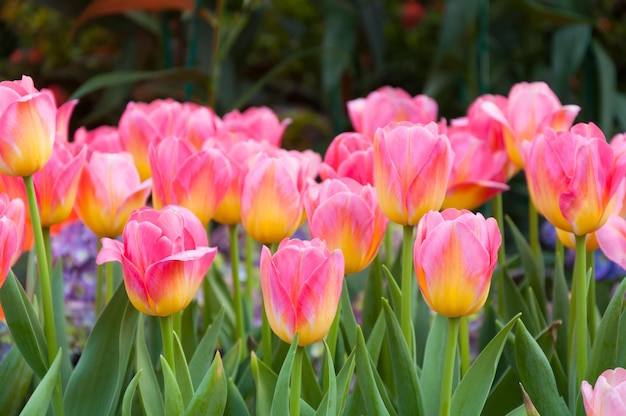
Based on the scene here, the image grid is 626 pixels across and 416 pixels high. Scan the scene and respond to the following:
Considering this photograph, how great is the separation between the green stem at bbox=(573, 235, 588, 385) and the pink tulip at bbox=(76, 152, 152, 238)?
0.33 m

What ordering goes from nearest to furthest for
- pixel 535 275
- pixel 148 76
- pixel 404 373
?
1. pixel 404 373
2. pixel 535 275
3. pixel 148 76

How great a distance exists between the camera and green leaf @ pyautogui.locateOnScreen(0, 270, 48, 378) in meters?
0.62

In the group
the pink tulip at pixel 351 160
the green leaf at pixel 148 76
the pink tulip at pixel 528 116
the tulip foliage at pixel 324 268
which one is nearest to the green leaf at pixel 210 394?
the tulip foliage at pixel 324 268

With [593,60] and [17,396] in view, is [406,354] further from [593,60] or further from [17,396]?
[593,60]

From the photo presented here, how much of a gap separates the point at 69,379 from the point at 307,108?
82.5 inches

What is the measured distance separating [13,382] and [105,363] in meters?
0.09

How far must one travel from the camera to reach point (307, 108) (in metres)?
2.70

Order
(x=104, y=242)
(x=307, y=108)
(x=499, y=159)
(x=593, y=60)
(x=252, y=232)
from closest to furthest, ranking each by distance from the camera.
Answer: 1. (x=104, y=242)
2. (x=252, y=232)
3. (x=499, y=159)
4. (x=593, y=60)
5. (x=307, y=108)

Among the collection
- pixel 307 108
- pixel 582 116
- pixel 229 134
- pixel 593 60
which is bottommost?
pixel 307 108

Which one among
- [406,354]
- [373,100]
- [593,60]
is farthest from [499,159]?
[593,60]

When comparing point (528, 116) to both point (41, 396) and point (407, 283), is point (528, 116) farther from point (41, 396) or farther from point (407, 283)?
point (41, 396)

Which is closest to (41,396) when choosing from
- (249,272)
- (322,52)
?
(249,272)

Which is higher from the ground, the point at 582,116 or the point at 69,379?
the point at 69,379

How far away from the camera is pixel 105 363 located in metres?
A: 0.65
